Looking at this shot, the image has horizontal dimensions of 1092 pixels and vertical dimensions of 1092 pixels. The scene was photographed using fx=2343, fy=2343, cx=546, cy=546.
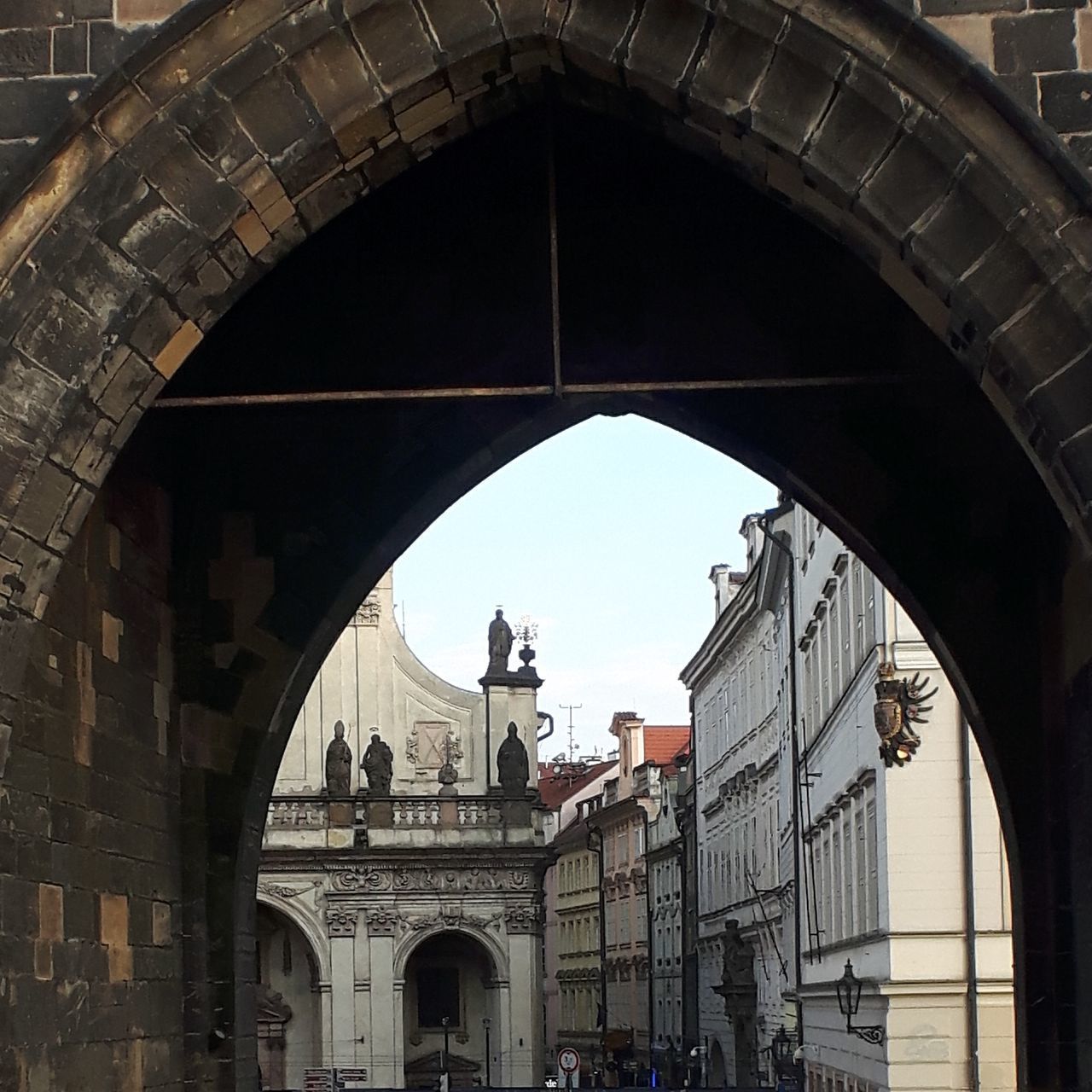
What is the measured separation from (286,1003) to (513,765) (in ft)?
20.1

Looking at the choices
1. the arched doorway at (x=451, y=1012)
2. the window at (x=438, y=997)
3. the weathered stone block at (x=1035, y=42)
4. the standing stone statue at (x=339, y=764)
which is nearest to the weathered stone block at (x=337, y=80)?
the weathered stone block at (x=1035, y=42)

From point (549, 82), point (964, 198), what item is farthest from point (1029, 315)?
point (549, 82)

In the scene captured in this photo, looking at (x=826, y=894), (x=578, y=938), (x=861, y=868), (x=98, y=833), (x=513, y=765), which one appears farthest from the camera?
(x=578, y=938)

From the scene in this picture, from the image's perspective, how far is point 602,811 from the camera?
2650 inches

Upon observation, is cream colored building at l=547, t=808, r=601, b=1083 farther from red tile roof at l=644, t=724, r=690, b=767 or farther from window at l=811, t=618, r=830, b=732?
window at l=811, t=618, r=830, b=732

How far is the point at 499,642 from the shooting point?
4666 centimetres

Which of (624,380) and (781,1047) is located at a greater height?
(624,380)

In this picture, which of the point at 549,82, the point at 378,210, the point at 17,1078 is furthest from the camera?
the point at 378,210

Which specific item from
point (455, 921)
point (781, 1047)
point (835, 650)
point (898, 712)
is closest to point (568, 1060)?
point (781, 1047)

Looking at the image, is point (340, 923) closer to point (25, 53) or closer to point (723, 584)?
point (723, 584)

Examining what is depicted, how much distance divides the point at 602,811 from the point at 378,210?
190ft

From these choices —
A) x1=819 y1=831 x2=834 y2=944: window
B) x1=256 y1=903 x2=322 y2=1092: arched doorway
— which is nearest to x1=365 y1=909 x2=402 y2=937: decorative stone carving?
x1=256 y1=903 x2=322 y2=1092: arched doorway

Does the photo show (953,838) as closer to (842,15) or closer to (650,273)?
(650,273)

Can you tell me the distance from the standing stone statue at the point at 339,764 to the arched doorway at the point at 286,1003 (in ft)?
8.37
